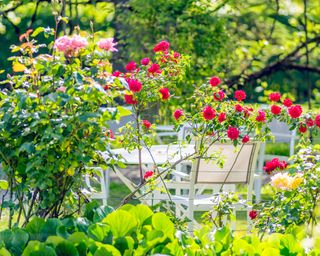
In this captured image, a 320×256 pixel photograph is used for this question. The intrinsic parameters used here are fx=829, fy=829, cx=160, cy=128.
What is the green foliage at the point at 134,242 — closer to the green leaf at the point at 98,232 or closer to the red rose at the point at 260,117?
the green leaf at the point at 98,232

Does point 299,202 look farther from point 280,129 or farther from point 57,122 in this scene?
point 280,129

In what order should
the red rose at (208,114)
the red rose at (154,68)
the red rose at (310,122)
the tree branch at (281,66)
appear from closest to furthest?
the red rose at (208,114) → the red rose at (154,68) → the red rose at (310,122) → the tree branch at (281,66)

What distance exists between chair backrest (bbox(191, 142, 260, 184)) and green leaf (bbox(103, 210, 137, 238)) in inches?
66.4

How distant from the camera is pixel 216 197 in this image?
12.5 ft

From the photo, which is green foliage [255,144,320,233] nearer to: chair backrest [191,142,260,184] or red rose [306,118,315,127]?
red rose [306,118,315,127]

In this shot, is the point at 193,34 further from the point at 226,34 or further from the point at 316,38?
the point at 316,38

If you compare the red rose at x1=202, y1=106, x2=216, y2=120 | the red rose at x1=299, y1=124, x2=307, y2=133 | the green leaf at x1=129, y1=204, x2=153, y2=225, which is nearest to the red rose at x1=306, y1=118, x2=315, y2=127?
the red rose at x1=299, y1=124, x2=307, y2=133

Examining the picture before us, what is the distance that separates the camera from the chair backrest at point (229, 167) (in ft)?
14.8

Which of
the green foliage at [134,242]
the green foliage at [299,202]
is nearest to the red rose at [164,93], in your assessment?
the green foliage at [299,202]

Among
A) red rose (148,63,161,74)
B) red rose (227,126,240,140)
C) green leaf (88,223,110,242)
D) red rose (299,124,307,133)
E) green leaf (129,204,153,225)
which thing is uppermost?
red rose (148,63,161,74)

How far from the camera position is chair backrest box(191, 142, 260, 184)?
4520mm

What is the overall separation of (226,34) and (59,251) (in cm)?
619

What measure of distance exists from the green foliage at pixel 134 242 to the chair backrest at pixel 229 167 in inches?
64.8

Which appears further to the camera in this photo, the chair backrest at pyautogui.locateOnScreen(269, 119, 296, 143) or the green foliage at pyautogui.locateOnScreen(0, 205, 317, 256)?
the chair backrest at pyautogui.locateOnScreen(269, 119, 296, 143)
